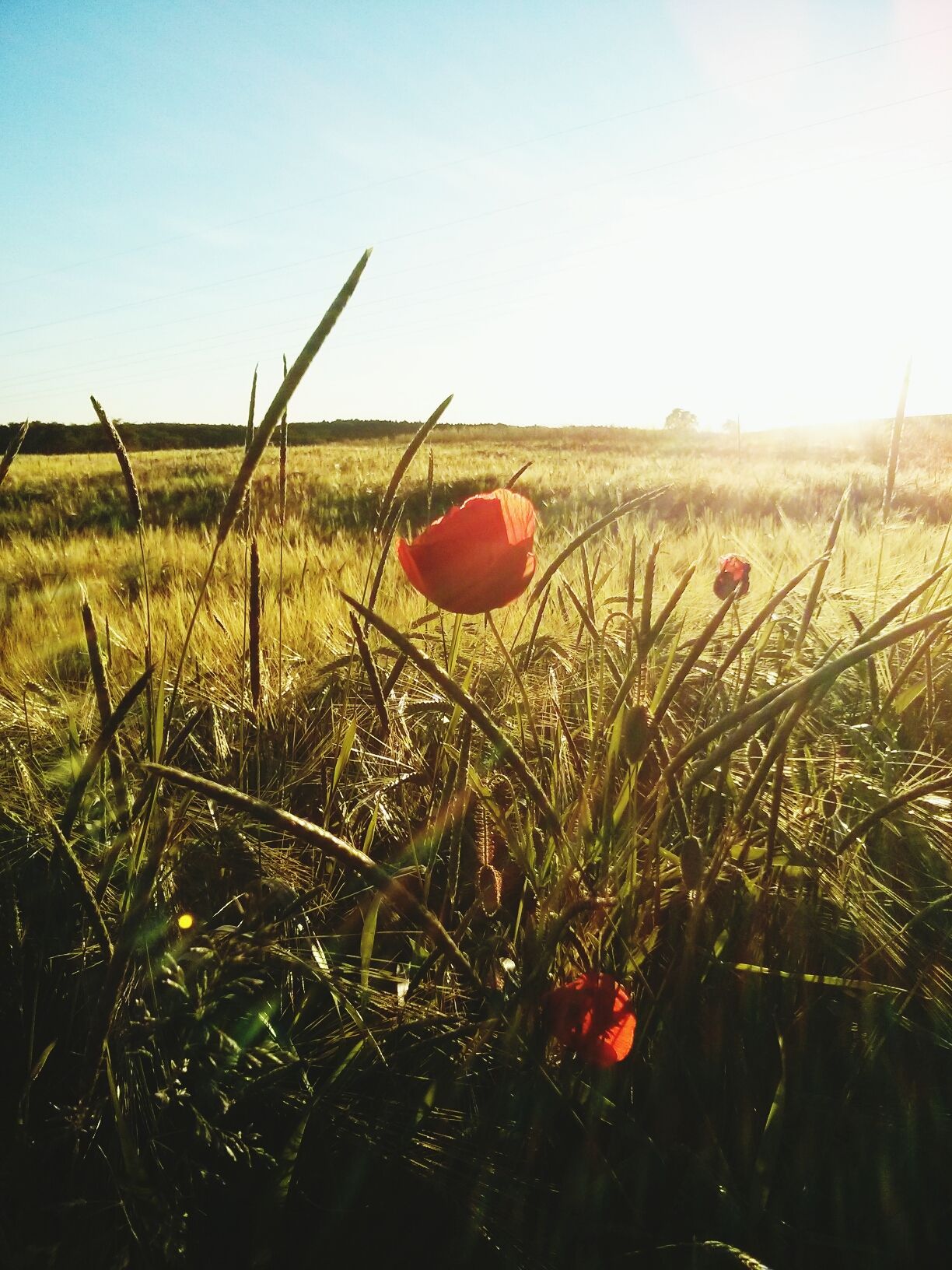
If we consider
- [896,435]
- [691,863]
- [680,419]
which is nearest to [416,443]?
[691,863]

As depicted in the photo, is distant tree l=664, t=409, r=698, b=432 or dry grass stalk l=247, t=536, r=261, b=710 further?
distant tree l=664, t=409, r=698, b=432

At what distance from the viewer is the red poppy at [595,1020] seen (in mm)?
395

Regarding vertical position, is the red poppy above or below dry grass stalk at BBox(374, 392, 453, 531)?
below

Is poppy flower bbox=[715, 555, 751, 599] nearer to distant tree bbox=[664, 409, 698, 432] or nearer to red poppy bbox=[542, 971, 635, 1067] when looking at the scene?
red poppy bbox=[542, 971, 635, 1067]

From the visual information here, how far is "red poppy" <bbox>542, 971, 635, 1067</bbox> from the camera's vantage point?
395 mm

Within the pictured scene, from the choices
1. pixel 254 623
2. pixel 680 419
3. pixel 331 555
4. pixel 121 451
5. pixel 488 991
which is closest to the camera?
pixel 488 991

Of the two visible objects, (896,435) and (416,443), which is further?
(896,435)

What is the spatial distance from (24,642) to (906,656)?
124 cm

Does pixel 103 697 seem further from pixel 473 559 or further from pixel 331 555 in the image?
pixel 331 555

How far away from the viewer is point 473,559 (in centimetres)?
51

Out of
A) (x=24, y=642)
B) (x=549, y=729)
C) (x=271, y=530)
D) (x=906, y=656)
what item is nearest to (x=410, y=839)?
(x=549, y=729)

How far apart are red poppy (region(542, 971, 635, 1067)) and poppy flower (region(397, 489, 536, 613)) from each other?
0.25 meters

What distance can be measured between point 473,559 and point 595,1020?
11.7 inches

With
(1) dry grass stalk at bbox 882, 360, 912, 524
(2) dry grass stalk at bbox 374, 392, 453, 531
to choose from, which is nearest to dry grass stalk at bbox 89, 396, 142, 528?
(2) dry grass stalk at bbox 374, 392, 453, 531
